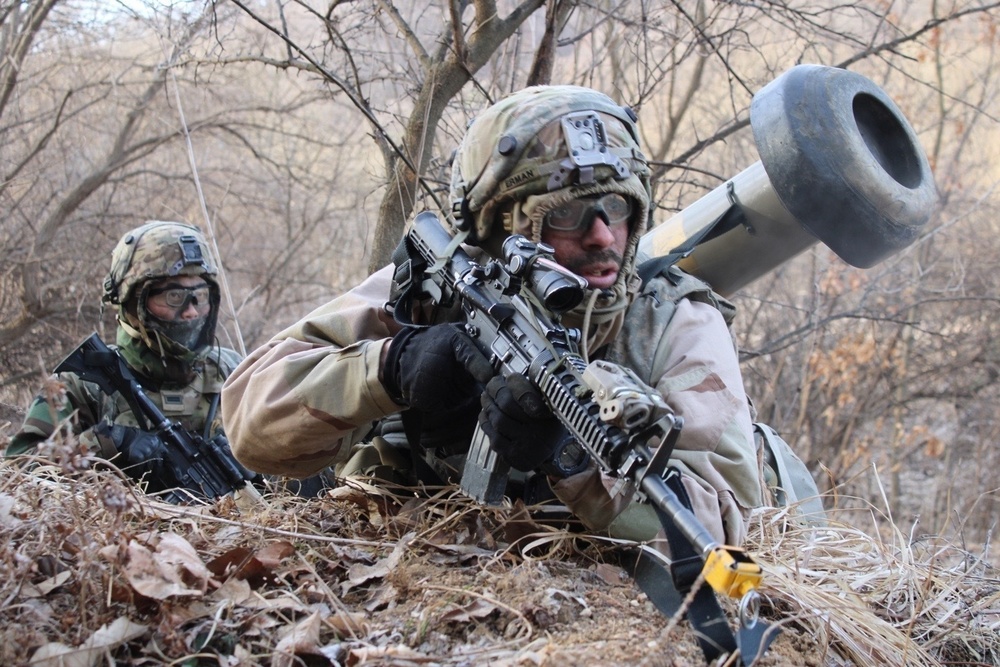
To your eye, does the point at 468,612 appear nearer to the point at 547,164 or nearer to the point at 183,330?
the point at 547,164

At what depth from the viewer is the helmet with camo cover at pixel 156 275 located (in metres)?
5.06

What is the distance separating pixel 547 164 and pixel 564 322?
1.47 feet

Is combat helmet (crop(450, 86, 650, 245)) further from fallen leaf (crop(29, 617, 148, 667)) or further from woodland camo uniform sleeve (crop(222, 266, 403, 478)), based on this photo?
fallen leaf (crop(29, 617, 148, 667))

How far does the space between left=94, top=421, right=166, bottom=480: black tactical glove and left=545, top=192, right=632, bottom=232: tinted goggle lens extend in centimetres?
265

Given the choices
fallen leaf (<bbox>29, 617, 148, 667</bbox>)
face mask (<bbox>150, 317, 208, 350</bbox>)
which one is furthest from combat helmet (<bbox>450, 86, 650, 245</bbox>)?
face mask (<bbox>150, 317, 208, 350</bbox>)

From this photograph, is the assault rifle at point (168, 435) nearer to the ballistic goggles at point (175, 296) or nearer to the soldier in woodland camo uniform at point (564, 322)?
the ballistic goggles at point (175, 296)

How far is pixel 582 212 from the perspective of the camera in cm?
267

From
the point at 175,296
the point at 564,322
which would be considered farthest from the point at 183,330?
the point at 564,322

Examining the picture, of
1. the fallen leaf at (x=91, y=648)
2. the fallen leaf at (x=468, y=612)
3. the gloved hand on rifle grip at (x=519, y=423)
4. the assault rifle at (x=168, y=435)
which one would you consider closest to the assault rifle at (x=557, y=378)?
the gloved hand on rifle grip at (x=519, y=423)

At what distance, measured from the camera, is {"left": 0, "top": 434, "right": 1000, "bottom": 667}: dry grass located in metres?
1.86

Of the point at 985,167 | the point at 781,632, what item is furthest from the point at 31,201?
the point at 985,167

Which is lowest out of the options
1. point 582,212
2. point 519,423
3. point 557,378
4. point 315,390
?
point 315,390

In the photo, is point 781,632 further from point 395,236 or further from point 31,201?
point 31,201

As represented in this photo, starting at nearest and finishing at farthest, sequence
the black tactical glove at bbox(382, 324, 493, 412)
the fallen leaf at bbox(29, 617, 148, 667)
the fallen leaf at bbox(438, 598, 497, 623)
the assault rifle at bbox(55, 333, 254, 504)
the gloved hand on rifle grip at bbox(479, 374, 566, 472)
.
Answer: the fallen leaf at bbox(29, 617, 148, 667)
the fallen leaf at bbox(438, 598, 497, 623)
the gloved hand on rifle grip at bbox(479, 374, 566, 472)
the black tactical glove at bbox(382, 324, 493, 412)
the assault rifle at bbox(55, 333, 254, 504)
